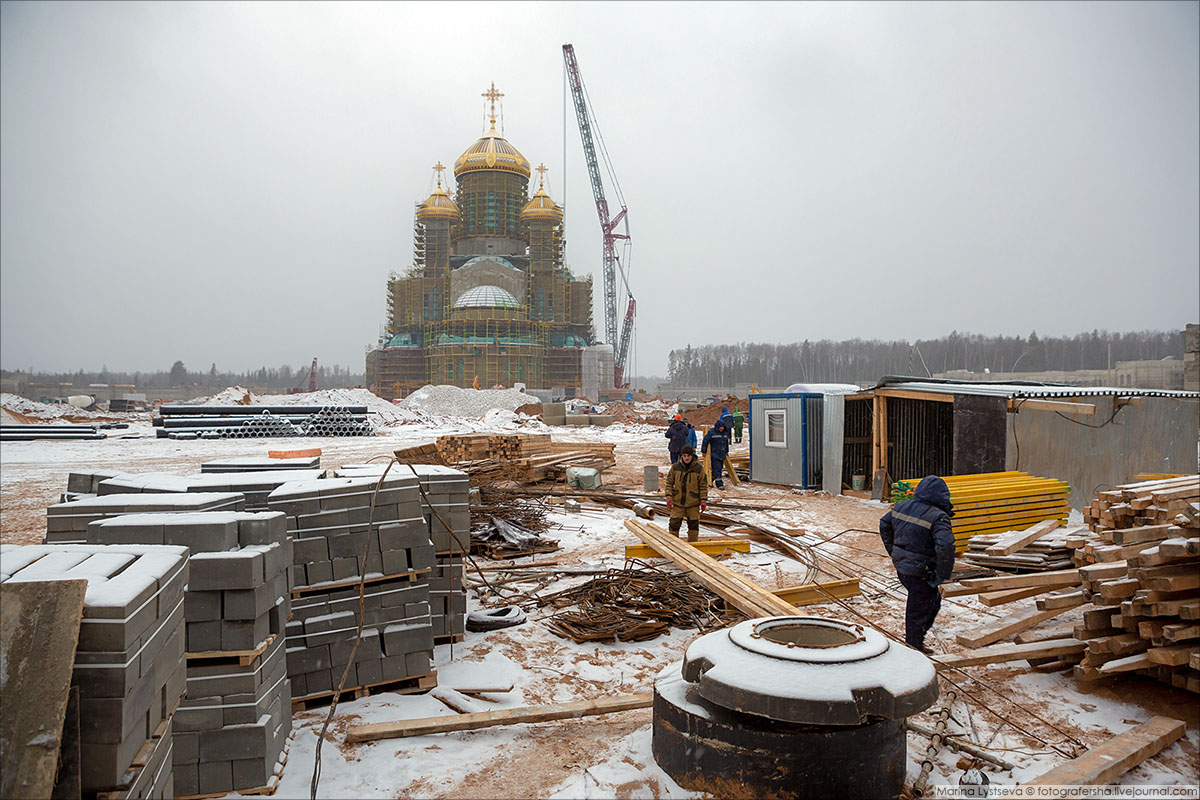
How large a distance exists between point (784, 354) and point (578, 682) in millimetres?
118242

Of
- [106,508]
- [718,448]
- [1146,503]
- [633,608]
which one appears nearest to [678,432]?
[718,448]

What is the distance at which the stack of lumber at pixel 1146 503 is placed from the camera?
610cm

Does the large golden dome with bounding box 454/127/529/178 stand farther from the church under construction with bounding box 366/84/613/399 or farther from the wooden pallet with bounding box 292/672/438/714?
the wooden pallet with bounding box 292/672/438/714

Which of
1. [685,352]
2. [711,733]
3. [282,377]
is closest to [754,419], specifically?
[711,733]

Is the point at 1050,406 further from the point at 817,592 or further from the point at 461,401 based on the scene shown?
the point at 461,401

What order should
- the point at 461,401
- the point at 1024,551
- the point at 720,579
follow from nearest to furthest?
the point at 720,579, the point at 1024,551, the point at 461,401

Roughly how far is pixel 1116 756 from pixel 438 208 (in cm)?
7574

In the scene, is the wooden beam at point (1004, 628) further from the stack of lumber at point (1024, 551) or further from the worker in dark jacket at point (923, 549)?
the stack of lumber at point (1024, 551)

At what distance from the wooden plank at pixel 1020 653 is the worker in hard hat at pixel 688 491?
4748 millimetres

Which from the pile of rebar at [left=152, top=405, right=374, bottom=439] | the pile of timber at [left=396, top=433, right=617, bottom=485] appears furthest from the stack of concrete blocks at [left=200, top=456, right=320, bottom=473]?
the pile of rebar at [left=152, top=405, right=374, bottom=439]

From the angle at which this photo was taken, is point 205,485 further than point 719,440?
No

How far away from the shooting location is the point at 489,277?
73000mm

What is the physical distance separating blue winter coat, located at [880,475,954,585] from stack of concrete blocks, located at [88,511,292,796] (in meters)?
5.03

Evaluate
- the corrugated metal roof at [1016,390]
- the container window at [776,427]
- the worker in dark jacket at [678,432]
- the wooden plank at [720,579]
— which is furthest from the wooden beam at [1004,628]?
the container window at [776,427]
